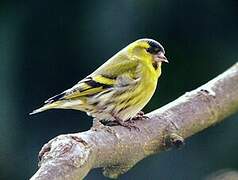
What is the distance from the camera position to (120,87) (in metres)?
2.94

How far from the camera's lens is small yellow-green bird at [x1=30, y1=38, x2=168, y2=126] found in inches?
110

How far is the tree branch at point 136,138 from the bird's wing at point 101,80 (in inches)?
12.4

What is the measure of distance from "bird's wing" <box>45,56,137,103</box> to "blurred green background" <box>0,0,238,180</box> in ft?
0.84

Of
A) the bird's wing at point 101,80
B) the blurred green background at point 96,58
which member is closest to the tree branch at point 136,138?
the bird's wing at point 101,80

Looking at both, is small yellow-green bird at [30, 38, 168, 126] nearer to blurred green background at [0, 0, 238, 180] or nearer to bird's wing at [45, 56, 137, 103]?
bird's wing at [45, 56, 137, 103]

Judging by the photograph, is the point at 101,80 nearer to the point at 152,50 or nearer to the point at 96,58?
the point at 152,50

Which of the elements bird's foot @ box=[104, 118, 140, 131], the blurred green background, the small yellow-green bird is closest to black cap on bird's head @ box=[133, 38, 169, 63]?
the small yellow-green bird

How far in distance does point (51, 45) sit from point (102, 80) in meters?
0.56

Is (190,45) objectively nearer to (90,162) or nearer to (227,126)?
(227,126)

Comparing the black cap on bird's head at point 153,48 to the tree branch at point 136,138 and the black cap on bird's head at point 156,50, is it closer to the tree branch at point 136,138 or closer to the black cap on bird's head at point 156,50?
the black cap on bird's head at point 156,50

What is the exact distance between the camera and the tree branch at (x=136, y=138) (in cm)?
188

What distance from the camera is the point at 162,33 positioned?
3418 millimetres

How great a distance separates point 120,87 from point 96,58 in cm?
40

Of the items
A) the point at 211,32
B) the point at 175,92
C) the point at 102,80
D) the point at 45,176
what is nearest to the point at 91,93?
the point at 102,80
